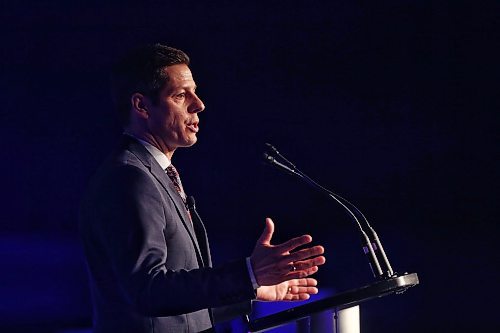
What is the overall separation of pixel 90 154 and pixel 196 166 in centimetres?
57

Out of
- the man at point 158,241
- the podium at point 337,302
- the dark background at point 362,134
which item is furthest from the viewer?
the dark background at point 362,134

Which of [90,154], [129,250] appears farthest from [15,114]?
[129,250]

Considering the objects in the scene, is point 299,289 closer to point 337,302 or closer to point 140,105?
point 337,302

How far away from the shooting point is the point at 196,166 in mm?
3359

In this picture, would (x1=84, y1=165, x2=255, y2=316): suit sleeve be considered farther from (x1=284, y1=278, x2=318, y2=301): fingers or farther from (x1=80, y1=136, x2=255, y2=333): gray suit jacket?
(x1=284, y1=278, x2=318, y2=301): fingers

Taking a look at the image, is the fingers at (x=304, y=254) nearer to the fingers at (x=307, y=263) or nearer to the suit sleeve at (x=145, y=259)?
the fingers at (x=307, y=263)

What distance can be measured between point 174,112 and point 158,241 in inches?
21.5

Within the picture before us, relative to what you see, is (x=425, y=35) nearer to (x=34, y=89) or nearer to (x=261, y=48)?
(x=261, y=48)

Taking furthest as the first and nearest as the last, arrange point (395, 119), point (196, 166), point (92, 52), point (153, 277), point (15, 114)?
point (395, 119), point (196, 166), point (92, 52), point (15, 114), point (153, 277)

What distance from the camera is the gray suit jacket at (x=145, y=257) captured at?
5.37 feet

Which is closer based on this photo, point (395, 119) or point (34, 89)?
point (34, 89)

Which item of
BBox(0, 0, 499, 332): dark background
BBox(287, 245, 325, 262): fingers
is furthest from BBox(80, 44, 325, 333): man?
BBox(0, 0, 499, 332): dark background

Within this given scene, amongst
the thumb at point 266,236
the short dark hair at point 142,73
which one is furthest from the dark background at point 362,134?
the thumb at point 266,236

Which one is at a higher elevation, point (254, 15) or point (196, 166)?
point (254, 15)
